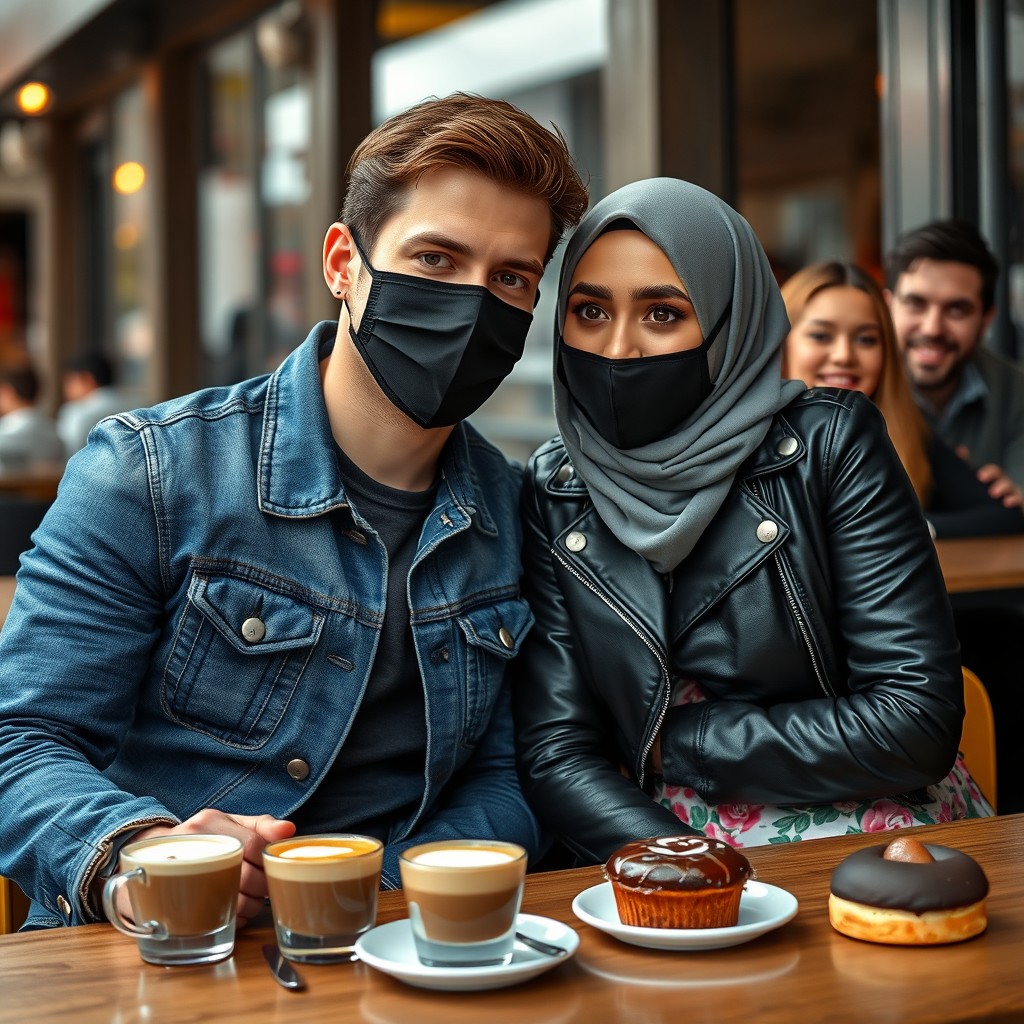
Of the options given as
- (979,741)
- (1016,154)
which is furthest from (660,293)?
(1016,154)

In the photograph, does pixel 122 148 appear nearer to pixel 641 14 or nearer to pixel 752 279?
pixel 641 14

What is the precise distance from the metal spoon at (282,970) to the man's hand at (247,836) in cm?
7

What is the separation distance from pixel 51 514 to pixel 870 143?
923cm

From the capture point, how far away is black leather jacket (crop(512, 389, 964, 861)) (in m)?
1.63

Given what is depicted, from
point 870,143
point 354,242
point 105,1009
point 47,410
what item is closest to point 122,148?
point 47,410

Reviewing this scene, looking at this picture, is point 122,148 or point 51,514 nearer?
point 51,514

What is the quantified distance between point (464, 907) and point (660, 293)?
39.3 inches

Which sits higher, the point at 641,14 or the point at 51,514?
the point at 641,14

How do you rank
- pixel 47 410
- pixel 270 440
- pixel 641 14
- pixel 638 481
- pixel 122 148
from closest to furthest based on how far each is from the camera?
pixel 270 440 < pixel 638 481 < pixel 641 14 < pixel 122 148 < pixel 47 410

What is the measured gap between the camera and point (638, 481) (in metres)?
1.82

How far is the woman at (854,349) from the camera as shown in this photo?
128 inches

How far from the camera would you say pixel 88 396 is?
1017 cm

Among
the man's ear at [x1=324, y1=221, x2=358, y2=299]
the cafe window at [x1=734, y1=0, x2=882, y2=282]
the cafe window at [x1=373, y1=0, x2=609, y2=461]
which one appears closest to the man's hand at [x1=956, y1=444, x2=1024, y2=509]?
the man's ear at [x1=324, y1=221, x2=358, y2=299]

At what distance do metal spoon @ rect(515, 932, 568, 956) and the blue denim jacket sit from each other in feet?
1.82
